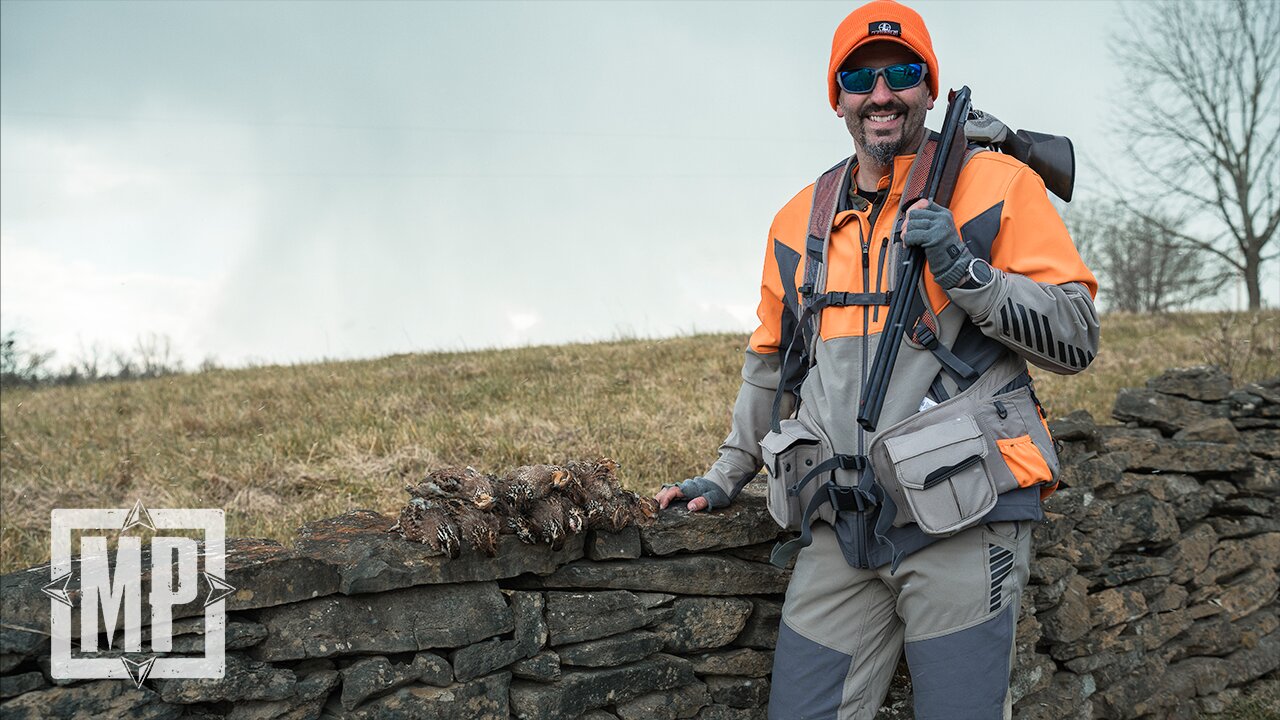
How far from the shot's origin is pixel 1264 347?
464 inches

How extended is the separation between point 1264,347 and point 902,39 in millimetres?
11036

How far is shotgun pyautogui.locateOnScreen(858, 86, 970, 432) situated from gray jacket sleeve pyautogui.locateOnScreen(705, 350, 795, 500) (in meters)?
0.57

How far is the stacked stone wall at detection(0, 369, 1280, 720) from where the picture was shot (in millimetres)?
2857

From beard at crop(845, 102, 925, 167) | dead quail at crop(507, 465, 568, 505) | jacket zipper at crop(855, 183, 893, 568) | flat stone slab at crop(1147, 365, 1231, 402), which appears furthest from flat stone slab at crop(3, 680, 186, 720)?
flat stone slab at crop(1147, 365, 1231, 402)

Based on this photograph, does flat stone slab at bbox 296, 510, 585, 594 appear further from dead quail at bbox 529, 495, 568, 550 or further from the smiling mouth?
the smiling mouth

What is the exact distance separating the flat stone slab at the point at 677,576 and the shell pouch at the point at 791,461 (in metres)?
0.45

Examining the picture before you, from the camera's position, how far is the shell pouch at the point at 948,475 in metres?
2.89

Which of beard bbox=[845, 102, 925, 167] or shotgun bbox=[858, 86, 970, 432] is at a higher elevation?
beard bbox=[845, 102, 925, 167]

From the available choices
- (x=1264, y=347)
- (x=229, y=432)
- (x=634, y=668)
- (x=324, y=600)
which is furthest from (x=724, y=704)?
(x=1264, y=347)

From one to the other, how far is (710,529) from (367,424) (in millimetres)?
4315

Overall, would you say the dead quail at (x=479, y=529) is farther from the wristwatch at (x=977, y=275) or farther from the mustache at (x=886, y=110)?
the mustache at (x=886, y=110)

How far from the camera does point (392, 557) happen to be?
302 cm

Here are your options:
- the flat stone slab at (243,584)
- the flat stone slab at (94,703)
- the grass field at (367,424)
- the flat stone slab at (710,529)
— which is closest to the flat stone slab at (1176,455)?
the grass field at (367,424)

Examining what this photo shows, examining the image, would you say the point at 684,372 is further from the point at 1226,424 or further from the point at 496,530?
the point at 496,530
